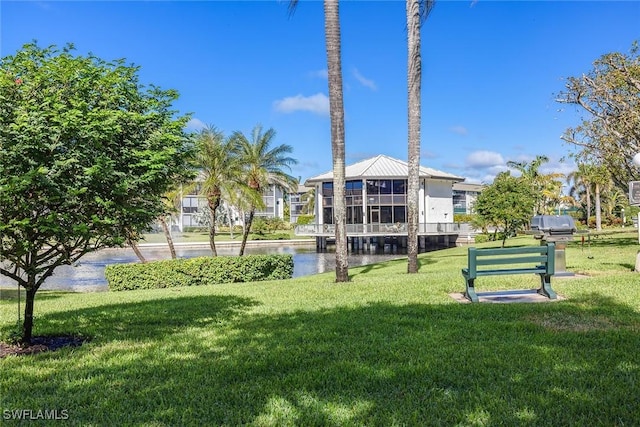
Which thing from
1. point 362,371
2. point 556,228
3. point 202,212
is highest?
point 202,212

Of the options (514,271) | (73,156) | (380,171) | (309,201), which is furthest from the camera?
(309,201)

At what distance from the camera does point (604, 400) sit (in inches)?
134

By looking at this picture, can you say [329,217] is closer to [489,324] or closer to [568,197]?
[568,197]

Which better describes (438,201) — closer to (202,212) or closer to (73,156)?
(202,212)

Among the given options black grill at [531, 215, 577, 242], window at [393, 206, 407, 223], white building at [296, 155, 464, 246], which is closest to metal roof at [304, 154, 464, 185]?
white building at [296, 155, 464, 246]

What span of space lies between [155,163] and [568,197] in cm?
6901

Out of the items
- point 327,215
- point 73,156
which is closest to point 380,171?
point 327,215

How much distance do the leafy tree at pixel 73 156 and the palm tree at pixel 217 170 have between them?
19.6m

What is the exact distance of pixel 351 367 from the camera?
424 centimetres

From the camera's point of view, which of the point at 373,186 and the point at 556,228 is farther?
the point at 373,186

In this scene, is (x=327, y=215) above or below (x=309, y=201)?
below

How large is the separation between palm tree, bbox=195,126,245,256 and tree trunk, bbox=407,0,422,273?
44.9 feet

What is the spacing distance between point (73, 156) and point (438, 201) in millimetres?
44727

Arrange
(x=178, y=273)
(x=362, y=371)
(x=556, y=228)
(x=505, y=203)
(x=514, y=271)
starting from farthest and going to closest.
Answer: (x=505, y=203) < (x=178, y=273) < (x=556, y=228) < (x=514, y=271) < (x=362, y=371)
